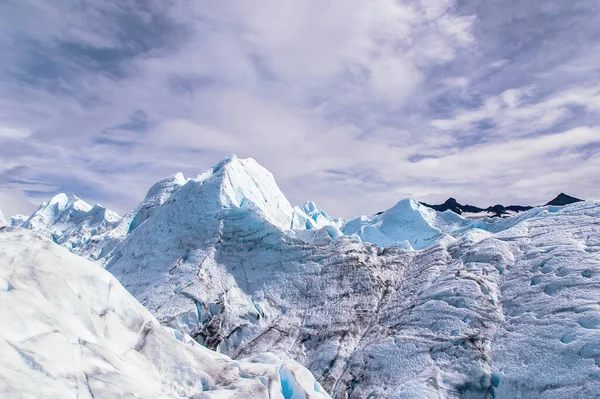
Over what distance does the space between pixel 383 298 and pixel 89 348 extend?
1748 cm

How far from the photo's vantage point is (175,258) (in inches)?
1103

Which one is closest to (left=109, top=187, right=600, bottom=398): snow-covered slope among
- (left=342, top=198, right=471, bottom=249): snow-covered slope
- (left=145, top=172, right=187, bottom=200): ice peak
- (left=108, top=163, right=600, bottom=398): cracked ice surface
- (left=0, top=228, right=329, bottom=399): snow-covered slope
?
(left=108, top=163, right=600, bottom=398): cracked ice surface

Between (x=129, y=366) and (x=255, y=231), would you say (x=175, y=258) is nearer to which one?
(x=255, y=231)

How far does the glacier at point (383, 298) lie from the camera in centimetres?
1650

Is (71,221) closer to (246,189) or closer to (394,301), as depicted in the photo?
(246,189)

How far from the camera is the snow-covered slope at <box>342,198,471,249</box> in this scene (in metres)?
58.1

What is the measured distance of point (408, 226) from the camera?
201 ft

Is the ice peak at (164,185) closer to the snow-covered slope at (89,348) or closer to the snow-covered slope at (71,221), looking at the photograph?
the snow-covered slope at (71,221)

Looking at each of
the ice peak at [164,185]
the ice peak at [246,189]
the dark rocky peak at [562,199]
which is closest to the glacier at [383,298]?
the ice peak at [246,189]

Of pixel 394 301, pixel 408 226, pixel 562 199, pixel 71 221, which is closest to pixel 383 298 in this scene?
pixel 394 301

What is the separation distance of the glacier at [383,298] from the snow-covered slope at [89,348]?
3.77m

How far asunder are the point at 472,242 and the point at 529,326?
9.52 metres

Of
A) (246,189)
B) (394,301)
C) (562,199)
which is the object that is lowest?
(394,301)

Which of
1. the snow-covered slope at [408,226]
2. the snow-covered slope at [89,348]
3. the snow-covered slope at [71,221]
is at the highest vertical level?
the snow-covered slope at [71,221]
